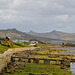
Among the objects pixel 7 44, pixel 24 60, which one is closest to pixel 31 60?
pixel 24 60

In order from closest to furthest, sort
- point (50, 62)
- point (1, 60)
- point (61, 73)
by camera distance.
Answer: point (61, 73) → point (1, 60) → point (50, 62)

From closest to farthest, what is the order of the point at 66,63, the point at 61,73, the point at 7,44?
the point at 61,73 < the point at 66,63 < the point at 7,44

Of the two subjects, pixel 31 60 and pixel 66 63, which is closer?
pixel 66 63

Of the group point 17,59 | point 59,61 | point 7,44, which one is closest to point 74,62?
point 59,61

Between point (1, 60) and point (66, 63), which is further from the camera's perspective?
point (66, 63)

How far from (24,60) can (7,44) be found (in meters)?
48.9

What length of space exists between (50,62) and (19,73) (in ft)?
55.4

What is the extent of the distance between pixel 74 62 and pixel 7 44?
5444 centimetres

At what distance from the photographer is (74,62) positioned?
54188 mm

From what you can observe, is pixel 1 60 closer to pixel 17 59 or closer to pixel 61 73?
pixel 61 73

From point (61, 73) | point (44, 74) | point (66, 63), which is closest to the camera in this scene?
point (44, 74)

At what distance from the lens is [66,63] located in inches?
1891

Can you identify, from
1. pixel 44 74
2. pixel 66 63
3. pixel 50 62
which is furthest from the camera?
pixel 50 62

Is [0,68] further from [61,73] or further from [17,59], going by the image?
[17,59]
